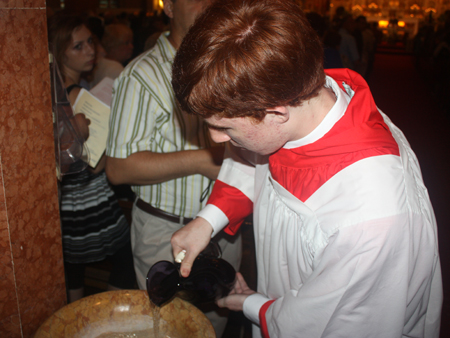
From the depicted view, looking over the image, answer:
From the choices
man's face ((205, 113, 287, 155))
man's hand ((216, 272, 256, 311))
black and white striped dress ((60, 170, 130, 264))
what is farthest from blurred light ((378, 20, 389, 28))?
man's face ((205, 113, 287, 155))

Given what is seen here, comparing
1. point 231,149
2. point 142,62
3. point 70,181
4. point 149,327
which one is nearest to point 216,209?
point 231,149

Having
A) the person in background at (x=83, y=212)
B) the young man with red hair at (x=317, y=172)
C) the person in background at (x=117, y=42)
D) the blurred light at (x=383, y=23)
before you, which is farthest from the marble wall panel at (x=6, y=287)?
the blurred light at (x=383, y=23)

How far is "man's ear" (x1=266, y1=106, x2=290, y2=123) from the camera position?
83cm

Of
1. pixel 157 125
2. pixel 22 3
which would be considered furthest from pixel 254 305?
pixel 22 3

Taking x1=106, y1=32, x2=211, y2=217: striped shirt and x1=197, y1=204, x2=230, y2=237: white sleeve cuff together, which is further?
x1=106, y1=32, x2=211, y2=217: striped shirt

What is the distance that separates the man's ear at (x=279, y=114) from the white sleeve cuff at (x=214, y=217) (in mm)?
465

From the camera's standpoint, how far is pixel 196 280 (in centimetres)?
109

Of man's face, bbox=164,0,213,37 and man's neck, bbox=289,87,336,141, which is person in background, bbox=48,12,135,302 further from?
man's neck, bbox=289,87,336,141

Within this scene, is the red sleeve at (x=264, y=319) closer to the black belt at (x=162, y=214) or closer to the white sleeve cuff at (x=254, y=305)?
the white sleeve cuff at (x=254, y=305)

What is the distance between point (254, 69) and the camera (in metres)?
0.75

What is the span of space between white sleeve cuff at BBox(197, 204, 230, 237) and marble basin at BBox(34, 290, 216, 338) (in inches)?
10.6

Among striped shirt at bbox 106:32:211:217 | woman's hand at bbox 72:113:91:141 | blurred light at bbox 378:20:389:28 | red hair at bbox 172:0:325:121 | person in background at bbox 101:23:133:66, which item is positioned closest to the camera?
red hair at bbox 172:0:325:121

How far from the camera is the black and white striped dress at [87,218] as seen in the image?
6.41ft

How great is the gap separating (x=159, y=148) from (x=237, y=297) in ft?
2.18
